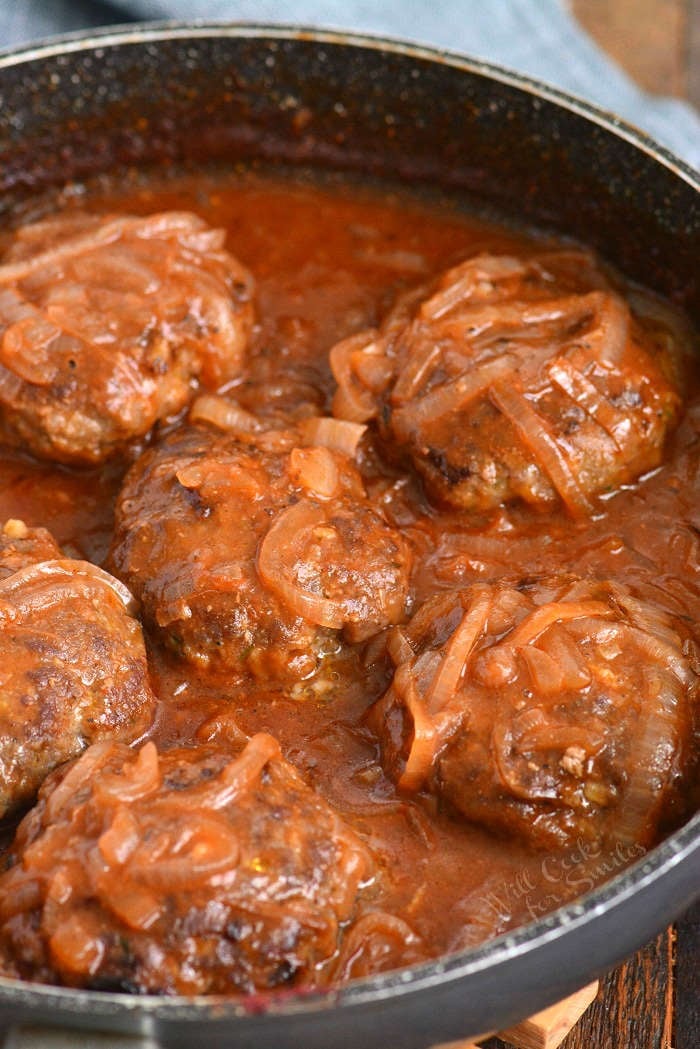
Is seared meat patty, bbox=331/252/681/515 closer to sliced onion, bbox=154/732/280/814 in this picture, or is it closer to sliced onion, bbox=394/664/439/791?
sliced onion, bbox=394/664/439/791

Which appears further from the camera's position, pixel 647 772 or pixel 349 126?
pixel 349 126

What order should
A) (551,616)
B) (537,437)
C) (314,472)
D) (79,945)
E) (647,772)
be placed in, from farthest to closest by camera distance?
(537,437) < (314,472) < (551,616) < (647,772) < (79,945)

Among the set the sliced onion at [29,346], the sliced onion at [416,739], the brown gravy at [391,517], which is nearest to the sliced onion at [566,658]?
the sliced onion at [416,739]

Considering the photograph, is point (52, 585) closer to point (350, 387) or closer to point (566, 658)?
point (350, 387)

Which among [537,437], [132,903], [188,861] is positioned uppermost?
[537,437]

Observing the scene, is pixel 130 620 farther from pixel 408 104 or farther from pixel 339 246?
pixel 408 104

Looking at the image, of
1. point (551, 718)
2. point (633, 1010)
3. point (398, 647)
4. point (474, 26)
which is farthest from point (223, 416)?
point (474, 26)

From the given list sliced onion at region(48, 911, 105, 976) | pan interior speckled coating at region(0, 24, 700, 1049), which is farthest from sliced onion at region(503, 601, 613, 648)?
pan interior speckled coating at region(0, 24, 700, 1049)
